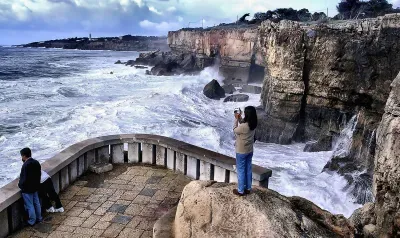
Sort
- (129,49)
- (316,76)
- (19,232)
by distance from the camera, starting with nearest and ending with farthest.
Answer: (19,232) < (316,76) < (129,49)

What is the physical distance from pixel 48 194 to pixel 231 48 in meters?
41.6

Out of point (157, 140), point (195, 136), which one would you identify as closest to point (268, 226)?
point (157, 140)

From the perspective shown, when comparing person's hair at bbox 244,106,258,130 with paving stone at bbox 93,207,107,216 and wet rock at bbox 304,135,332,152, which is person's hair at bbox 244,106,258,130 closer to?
paving stone at bbox 93,207,107,216

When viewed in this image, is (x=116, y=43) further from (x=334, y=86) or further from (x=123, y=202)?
(x=123, y=202)

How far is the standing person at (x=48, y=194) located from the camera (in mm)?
6504

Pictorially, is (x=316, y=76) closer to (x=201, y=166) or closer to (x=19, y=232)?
(x=201, y=166)

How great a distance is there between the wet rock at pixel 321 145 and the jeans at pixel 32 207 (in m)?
15.9

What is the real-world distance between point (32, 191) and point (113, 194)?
1.62 m

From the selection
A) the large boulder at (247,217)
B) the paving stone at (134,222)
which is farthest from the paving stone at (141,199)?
the large boulder at (247,217)

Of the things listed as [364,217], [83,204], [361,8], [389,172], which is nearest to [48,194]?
[83,204]

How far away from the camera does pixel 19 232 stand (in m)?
5.98

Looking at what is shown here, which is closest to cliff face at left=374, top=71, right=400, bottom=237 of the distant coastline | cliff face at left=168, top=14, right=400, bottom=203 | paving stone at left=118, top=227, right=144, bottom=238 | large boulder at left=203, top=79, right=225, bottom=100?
paving stone at left=118, top=227, right=144, bottom=238

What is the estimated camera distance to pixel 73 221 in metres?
6.29

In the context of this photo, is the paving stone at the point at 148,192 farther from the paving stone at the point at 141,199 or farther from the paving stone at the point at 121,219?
the paving stone at the point at 121,219
